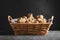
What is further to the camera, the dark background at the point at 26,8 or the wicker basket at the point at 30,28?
the dark background at the point at 26,8

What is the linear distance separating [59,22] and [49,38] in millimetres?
528

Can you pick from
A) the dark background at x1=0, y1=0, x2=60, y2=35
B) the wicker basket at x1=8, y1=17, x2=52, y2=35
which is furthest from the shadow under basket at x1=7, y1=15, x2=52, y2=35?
→ the dark background at x1=0, y1=0, x2=60, y2=35

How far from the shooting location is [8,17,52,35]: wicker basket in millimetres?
1402

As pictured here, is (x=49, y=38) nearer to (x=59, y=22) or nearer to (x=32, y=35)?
(x=32, y=35)

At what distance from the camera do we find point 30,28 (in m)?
1.41

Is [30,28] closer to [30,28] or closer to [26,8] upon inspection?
[30,28]

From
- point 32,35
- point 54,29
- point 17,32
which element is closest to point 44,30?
point 32,35

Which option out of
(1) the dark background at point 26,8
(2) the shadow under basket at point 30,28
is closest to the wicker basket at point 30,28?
(2) the shadow under basket at point 30,28

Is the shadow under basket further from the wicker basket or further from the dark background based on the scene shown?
the dark background

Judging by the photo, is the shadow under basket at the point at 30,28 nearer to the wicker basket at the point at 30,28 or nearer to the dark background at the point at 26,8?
the wicker basket at the point at 30,28

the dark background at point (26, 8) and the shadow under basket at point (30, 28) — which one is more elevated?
the dark background at point (26, 8)

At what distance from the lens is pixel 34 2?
175 cm

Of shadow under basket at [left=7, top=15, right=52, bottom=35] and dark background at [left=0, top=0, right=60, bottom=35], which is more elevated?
dark background at [left=0, top=0, right=60, bottom=35]

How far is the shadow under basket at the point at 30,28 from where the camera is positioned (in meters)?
1.40
